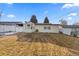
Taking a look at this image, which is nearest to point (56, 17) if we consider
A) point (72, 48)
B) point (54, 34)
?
point (54, 34)

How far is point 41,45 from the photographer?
3.38m

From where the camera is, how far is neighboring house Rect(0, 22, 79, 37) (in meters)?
3.37

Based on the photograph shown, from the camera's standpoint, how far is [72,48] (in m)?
→ 3.38

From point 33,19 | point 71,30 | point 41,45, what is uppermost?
point 33,19

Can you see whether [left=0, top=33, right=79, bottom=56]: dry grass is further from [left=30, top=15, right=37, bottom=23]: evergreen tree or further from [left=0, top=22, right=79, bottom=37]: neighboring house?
[left=30, top=15, right=37, bottom=23]: evergreen tree

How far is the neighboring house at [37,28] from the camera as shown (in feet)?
11.0

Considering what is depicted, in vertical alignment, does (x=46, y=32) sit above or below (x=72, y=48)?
above

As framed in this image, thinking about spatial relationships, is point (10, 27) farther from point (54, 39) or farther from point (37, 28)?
point (54, 39)

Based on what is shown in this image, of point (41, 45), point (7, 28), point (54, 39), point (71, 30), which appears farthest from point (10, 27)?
point (71, 30)

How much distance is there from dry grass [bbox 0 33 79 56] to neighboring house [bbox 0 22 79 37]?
0.06m

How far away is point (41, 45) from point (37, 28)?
0.75ft

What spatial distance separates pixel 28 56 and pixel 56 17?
63 cm

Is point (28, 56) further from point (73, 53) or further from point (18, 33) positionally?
point (73, 53)

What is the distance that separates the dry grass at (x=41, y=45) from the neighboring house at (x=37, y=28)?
59 millimetres
